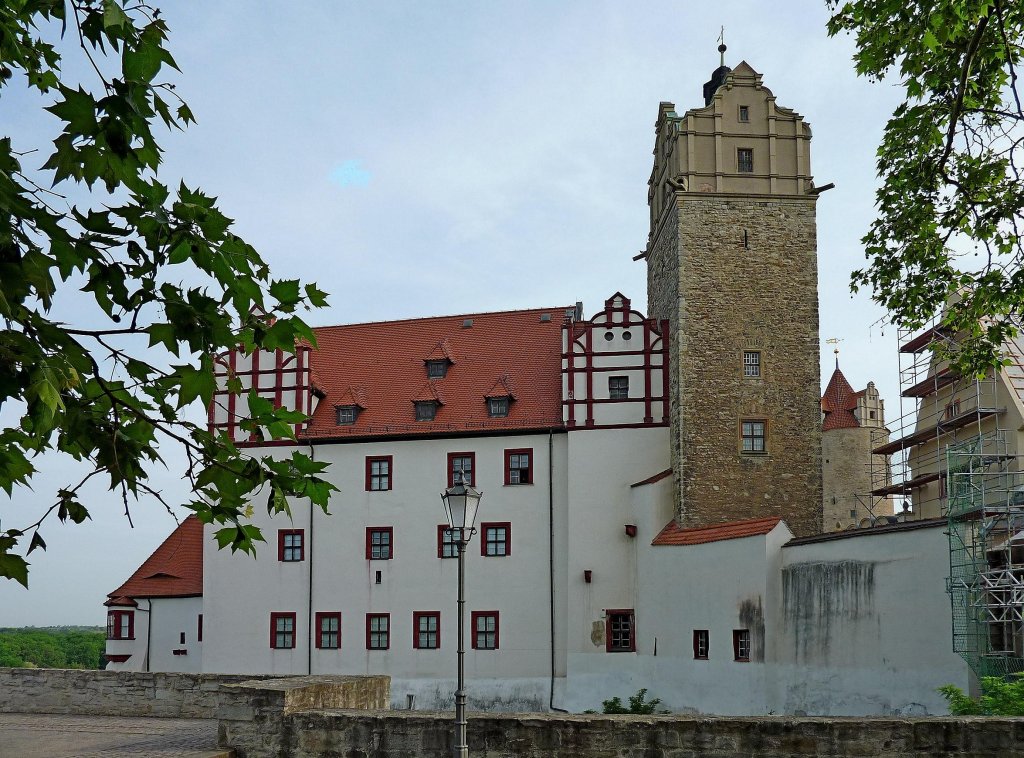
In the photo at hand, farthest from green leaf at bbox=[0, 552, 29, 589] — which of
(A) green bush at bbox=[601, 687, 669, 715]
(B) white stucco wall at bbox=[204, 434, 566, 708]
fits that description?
(B) white stucco wall at bbox=[204, 434, 566, 708]

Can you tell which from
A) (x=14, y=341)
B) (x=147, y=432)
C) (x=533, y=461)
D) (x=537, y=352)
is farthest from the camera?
(x=537, y=352)

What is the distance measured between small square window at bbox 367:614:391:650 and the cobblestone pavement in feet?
36.7

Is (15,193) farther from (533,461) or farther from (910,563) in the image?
(533,461)

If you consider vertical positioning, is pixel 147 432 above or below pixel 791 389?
below

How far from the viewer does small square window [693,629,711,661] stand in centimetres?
2233

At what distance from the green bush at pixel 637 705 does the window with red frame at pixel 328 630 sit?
7.04 meters

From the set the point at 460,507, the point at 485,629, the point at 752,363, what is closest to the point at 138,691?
the point at 460,507

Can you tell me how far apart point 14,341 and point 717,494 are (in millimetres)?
22228

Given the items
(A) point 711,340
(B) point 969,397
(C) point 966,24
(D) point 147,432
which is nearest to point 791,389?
(A) point 711,340

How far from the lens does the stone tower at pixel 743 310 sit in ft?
82.9

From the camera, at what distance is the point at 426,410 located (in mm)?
28500

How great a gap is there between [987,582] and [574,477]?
480 inches

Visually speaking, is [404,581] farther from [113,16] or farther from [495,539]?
[113,16]

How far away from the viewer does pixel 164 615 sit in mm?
29828
